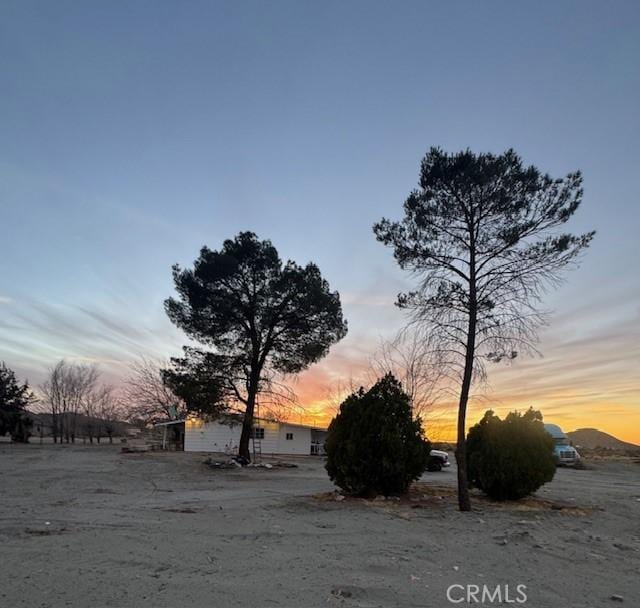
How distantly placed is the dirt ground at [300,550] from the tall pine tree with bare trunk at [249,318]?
45.5ft

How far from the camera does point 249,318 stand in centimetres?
2680

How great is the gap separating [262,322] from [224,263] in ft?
11.7

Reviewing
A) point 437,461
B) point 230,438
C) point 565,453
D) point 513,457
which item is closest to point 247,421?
point 437,461

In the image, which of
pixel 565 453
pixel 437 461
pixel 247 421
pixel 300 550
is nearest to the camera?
pixel 300 550

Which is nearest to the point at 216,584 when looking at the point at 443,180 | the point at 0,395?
the point at 443,180

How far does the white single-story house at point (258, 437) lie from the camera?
42031 mm

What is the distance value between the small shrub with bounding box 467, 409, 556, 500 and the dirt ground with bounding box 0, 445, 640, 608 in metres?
0.60

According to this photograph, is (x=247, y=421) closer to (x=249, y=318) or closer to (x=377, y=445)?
(x=249, y=318)

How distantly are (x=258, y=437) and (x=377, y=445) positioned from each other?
1223 inches

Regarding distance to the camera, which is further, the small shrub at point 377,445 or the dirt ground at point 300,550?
the small shrub at point 377,445

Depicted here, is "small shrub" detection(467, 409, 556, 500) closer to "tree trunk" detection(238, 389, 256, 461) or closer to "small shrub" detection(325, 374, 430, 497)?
"small shrub" detection(325, 374, 430, 497)

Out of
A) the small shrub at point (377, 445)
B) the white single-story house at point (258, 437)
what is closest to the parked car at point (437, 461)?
the small shrub at point (377, 445)

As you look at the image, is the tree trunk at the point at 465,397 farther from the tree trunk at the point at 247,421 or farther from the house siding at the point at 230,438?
the house siding at the point at 230,438

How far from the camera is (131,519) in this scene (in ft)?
28.8
